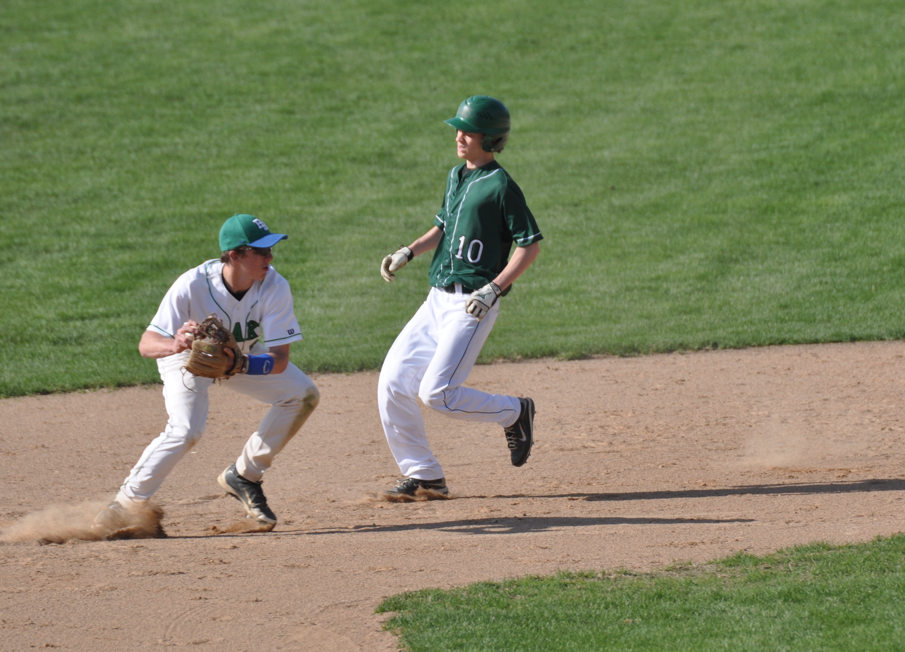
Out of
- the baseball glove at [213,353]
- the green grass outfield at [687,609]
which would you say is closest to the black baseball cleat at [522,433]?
the green grass outfield at [687,609]

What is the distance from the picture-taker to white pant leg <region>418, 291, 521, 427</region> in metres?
5.61

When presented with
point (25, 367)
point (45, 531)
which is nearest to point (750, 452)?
point (45, 531)

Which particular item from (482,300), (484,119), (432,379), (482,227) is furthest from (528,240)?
(432,379)

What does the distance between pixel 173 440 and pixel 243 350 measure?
0.69 m

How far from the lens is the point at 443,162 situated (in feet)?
52.4

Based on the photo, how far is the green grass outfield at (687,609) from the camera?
3781mm

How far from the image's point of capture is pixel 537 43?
65.9ft

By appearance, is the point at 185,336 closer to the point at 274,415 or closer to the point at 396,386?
the point at 274,415

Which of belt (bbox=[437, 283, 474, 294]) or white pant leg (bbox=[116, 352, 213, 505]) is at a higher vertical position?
belt (bbox=[437, 283, 474, 294])

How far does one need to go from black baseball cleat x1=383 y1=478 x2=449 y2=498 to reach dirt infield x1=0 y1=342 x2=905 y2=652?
0.27 feet

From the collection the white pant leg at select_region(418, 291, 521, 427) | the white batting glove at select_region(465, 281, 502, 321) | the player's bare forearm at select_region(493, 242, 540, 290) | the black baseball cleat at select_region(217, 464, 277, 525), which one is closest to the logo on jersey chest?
the black baseball cleat at select_region(217, 464, 277, 525)

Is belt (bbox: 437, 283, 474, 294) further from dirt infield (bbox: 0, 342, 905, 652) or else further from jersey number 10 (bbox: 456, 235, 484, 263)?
dirt infield (bbox: 0, 342, 905, 652)

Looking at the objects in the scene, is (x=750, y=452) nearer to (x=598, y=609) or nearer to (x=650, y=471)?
(x=650, y=471)

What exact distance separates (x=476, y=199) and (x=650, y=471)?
7.18 ft
